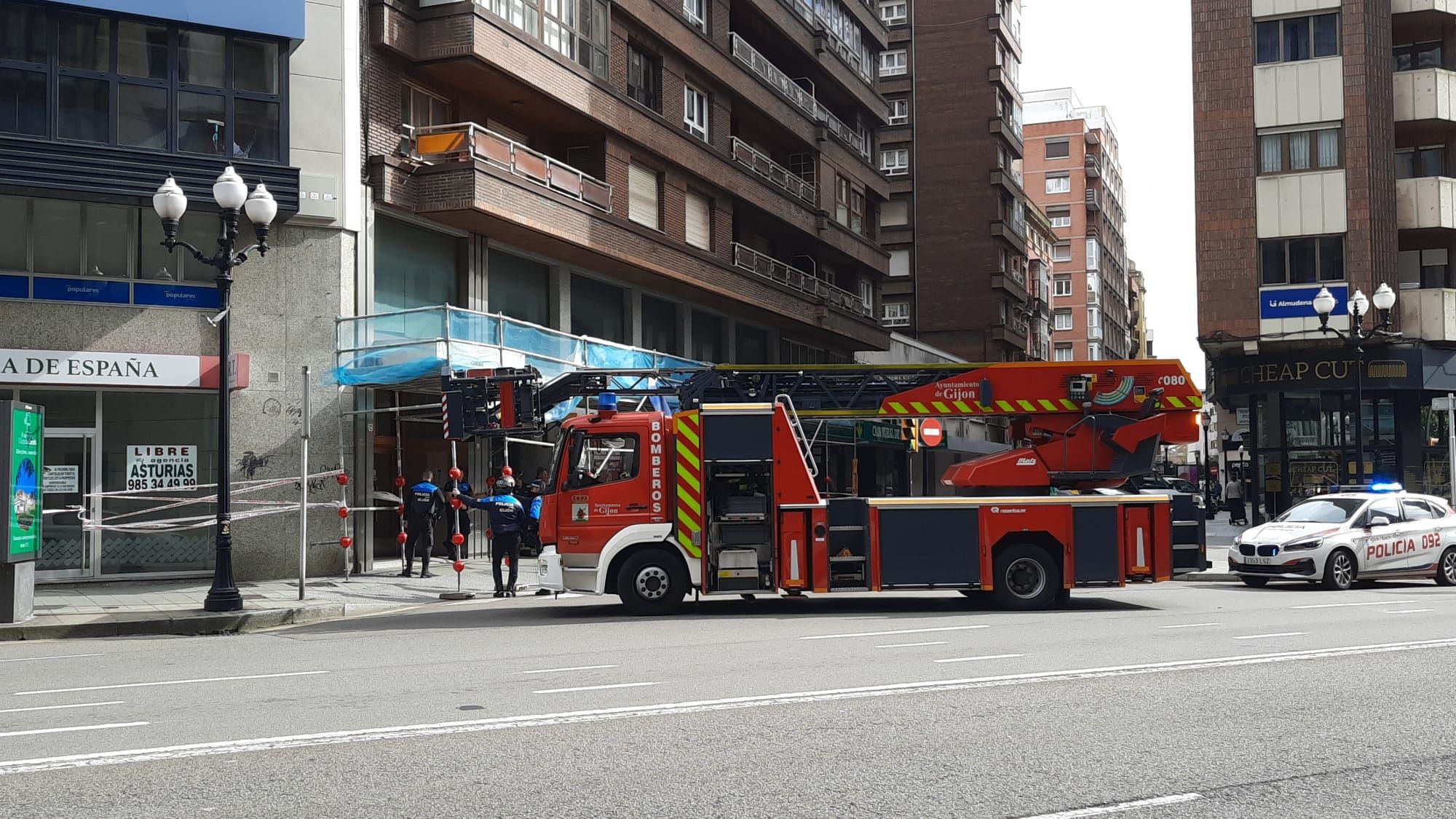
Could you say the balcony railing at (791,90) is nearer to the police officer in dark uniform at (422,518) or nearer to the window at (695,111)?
the window at (695,111)

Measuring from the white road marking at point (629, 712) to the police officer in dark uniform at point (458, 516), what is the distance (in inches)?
424

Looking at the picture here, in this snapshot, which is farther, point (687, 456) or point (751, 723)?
point (687, 456)

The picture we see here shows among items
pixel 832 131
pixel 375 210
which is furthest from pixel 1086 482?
pixel 832 131

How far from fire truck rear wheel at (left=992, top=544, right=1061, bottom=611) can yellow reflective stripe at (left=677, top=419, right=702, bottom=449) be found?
3.91 metres

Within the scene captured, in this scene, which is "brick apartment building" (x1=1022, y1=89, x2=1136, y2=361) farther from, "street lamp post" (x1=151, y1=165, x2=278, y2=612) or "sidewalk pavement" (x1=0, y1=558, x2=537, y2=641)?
"street lamp post" (x1=151, y1=165, x2=278, y2=612)

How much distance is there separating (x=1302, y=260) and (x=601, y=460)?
25.0m

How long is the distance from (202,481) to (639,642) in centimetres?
1181

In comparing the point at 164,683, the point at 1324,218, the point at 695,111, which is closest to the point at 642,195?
the point at 695,111

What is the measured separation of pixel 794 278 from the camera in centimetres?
3903

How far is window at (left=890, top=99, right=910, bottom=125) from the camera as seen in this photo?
65.1 metres

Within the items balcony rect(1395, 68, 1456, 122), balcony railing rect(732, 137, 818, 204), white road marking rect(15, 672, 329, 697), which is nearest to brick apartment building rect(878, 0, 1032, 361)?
balcony railing rect(732, 137, 818, 204)

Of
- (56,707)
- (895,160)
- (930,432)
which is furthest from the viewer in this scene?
(895,160)

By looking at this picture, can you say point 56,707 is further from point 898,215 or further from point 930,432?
point 898,215

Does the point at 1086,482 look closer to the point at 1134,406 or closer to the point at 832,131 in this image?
the point at 1134,406
